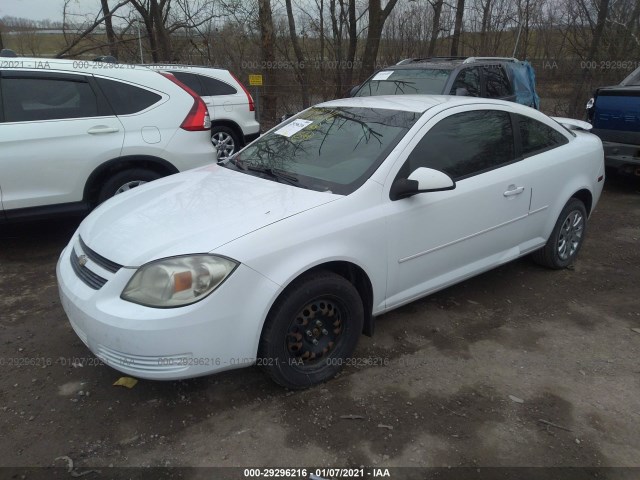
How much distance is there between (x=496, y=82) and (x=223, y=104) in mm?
4472

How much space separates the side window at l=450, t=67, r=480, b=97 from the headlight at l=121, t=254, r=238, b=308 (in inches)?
221

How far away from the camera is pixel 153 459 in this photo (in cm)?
239

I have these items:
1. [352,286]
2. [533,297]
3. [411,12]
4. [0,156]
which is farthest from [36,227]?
[411,12]

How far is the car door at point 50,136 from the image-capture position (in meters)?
4.45

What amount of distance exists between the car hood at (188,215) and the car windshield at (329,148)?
146 mm

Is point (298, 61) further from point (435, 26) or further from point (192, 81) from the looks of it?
point (192, 81)

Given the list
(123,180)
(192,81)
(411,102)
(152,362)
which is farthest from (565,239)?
(192,81)

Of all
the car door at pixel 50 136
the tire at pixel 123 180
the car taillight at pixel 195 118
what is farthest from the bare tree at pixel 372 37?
the car door at pixel 50 136

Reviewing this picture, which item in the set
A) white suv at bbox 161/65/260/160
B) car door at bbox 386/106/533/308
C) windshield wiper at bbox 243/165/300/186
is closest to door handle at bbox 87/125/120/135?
windshield wiper at bbox 243/165/300/186

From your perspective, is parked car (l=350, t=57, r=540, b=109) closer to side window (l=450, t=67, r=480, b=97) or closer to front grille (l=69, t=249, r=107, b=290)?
side window (l=450, t=67, r=480, b=97)

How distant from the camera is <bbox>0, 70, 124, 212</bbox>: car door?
445cm

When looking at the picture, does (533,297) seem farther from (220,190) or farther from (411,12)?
(411,12)

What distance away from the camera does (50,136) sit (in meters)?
4.57

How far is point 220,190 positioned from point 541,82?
12.5 meters
